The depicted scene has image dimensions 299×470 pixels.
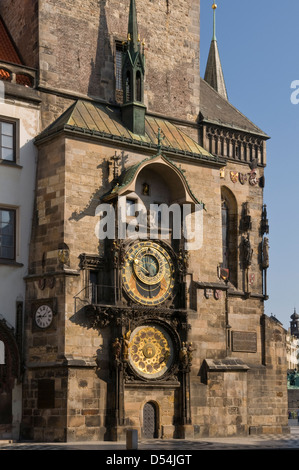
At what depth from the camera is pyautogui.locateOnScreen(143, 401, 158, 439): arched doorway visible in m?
32.2

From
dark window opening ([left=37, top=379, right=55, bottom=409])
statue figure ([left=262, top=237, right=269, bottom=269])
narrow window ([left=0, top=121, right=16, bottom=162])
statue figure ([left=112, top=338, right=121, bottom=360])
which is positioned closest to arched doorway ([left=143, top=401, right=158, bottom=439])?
statue figure ([left=112, top=338, right=121, bottom=360])

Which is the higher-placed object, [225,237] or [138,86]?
[138,86]

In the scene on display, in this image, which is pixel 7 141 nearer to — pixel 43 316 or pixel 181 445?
pixel 43 316

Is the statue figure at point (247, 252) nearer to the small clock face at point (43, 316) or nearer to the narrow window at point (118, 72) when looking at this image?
the narrow window at point (118, 72)

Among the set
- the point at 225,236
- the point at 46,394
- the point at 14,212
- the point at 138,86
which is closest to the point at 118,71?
the point at 138,86

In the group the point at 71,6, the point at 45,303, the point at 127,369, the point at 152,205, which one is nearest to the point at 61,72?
the point at 71,6

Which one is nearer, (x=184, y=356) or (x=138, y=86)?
(x=184, y=356)

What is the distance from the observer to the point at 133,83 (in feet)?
115

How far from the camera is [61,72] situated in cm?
3447

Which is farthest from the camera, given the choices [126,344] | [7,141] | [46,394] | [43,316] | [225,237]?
[225,237]

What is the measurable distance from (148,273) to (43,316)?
157 inches

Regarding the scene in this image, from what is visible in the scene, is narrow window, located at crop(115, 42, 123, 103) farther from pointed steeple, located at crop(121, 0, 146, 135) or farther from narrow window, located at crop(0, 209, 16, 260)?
narrow window, located at crop(0, 209, 16, 260)

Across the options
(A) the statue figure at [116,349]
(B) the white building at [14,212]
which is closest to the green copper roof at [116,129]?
(B) the white building at [14,212]

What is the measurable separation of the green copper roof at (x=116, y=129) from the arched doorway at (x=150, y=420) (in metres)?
8.98
